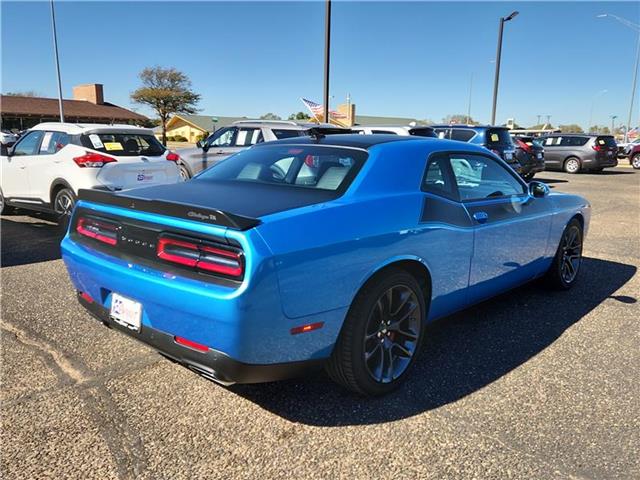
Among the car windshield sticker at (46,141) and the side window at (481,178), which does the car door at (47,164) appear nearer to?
the car windshield sticker at (46,141)

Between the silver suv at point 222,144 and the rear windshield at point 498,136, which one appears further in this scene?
the rear windshield at point 498,136

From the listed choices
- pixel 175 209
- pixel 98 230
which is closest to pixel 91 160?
pixel 98 230

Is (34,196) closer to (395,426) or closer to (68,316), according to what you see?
(68,316)

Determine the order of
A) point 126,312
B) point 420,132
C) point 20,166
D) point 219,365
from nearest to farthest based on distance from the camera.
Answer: point 219,365, point 126,312, point 20,166, point 420,132

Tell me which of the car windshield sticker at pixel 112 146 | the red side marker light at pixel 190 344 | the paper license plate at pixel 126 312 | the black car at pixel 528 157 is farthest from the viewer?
the black car at pixel 528 157

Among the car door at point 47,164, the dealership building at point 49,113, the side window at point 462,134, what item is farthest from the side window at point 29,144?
the dealership building at point 49,113

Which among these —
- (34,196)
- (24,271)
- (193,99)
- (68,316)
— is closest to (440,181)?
(68,316)

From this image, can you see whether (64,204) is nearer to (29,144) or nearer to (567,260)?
(29,144)

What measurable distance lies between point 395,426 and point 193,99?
71502mm

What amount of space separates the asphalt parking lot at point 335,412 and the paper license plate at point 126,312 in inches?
18.8

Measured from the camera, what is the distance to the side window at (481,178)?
3.73m

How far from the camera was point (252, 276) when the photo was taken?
2260 millimetres

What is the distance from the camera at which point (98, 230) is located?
10.1 ft

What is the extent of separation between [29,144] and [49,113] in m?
55.8
